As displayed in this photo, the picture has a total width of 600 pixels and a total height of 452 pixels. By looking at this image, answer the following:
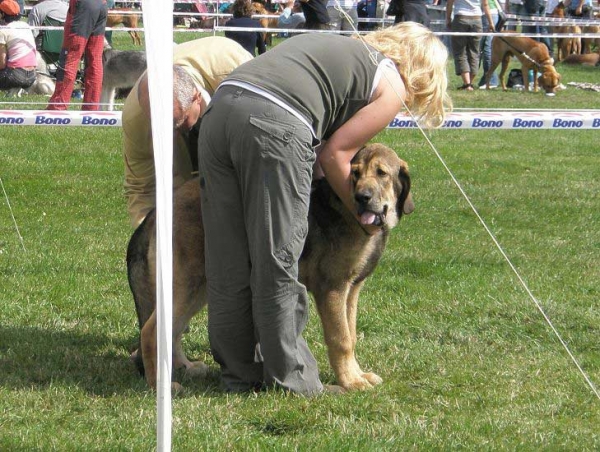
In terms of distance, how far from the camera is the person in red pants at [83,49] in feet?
38.1

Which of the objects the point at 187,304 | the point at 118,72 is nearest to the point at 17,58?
the point at 118,72

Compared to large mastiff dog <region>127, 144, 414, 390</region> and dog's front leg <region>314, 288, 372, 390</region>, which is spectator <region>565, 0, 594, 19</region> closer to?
large mastiff dog <region>127, 144, 414, 390</region>

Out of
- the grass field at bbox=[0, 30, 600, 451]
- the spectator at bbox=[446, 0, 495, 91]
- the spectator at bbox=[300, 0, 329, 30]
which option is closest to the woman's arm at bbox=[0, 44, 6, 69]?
the spectator at bbox=[300, 0, 329, 30]

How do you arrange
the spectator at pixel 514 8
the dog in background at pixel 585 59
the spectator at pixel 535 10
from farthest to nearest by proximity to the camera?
the dog in background at pixel 585 59 < the spectator at pixel 514 8 < the spectator at pixel 535 10

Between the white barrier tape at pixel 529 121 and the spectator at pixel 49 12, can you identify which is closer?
the white barrier tape at pixel 529 121

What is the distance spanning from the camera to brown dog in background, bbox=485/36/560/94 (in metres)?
17.0

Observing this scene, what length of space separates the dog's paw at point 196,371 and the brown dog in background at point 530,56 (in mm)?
13725

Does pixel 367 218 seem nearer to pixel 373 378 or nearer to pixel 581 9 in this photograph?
pixel 373 378

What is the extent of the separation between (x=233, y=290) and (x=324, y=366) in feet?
2.93

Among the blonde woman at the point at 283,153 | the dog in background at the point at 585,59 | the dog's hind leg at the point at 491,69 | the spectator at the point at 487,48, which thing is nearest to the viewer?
the blonde woman at the point at 283,153

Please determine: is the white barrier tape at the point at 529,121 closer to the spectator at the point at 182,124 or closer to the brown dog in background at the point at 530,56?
the spectator at the point at 182,124

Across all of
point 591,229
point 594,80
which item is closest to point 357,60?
point 591,229

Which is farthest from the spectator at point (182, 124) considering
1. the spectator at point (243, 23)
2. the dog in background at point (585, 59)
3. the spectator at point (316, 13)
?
the dog in background at point (585, 59)

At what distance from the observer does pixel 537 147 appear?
1161cm
